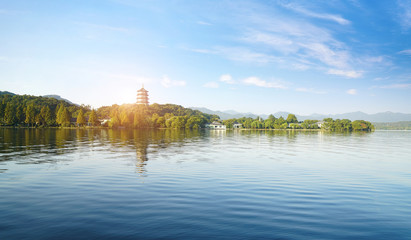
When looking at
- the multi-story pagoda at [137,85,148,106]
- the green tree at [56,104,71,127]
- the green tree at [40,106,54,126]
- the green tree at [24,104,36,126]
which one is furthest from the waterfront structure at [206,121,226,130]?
the green tree at [24,104,36,126]

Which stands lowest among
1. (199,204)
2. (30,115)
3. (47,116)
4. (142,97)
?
(199,204)

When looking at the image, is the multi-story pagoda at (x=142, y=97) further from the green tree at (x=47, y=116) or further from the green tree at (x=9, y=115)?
the green tree at (x=9, y=115)

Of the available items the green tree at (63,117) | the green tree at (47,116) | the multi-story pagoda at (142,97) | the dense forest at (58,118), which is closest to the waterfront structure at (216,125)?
the dense forest at (58,118)

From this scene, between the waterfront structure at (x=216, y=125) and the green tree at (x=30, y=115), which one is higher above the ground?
the green tree at (x=30, y=115)

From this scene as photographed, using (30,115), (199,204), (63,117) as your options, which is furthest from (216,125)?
(199,204)

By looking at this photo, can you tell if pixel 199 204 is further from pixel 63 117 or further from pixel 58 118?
pixel 58 118

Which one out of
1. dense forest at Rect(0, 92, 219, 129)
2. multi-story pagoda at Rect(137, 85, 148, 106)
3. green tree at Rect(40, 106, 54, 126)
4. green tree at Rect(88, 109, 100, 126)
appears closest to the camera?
dense forest at Rect(0, 92, 219, 129)

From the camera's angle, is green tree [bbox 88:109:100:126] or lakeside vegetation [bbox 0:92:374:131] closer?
lakeside vegetation [bbox 0:92:374:131]

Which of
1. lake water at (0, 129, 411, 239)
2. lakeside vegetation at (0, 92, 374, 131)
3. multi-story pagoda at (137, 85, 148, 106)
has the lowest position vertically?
lake water at (0, 129, 411, 239)

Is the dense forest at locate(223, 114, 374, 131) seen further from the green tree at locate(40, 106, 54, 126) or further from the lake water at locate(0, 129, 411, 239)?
the lake water at locate(0, 129, 411, 239)

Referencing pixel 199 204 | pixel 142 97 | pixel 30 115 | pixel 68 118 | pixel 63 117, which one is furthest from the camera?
pixel 142 97

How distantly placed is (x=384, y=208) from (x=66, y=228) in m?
11.4

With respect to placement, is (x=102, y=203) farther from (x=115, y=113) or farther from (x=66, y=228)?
(x=115, y=113)

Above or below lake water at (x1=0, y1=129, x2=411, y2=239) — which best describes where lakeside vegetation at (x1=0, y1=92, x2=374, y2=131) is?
above
